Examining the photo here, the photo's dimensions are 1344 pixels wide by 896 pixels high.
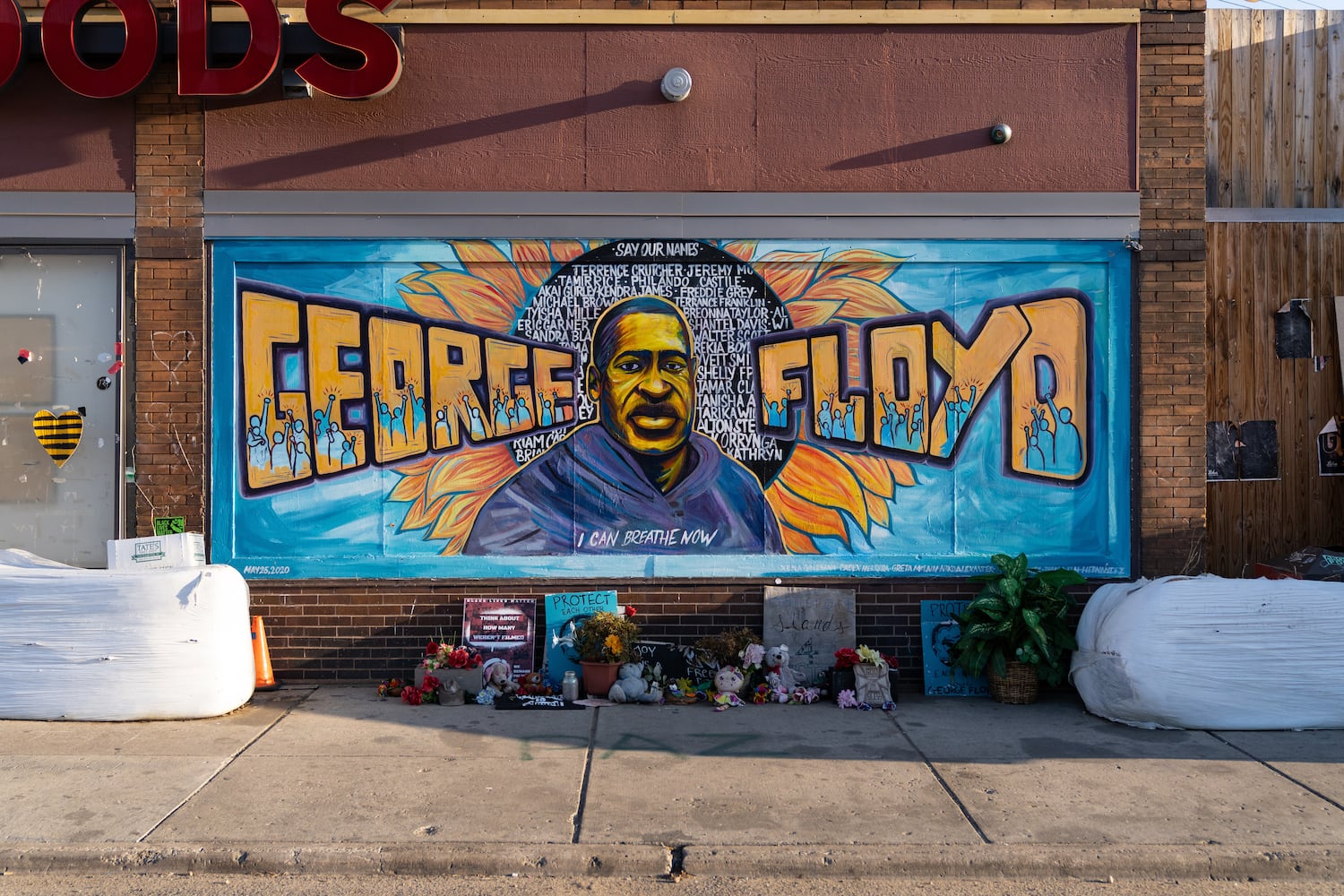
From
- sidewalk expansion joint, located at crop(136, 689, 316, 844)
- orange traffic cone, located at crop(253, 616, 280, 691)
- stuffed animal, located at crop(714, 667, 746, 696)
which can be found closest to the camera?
sidewalk expansion joint, located at crop(136, 689, 316, 844)

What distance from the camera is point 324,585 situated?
26.1 ft

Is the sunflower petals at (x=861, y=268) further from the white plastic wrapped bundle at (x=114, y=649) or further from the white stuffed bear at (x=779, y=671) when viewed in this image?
the white plastic wrapped bundle at (x=114, y=649)

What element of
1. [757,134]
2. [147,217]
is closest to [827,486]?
[757,134]

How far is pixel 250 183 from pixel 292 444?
2.02 m

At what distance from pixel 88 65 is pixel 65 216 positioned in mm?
1134

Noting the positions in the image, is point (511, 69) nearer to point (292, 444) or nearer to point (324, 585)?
point (292, 444)

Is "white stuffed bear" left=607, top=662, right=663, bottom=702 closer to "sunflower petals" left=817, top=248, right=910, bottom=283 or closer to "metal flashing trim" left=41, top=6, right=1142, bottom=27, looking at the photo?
"sunflower petals" left=817, top=248, right=910, bottom=283

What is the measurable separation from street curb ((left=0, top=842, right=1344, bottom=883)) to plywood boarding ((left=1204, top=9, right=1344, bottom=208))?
576cm

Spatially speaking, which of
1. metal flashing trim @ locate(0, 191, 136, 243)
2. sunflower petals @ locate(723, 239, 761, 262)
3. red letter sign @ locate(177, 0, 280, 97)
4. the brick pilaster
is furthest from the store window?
sunflower petals @ locate(723, 239, 761, 262)

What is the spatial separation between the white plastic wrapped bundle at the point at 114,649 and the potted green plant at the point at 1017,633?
17.1 feet

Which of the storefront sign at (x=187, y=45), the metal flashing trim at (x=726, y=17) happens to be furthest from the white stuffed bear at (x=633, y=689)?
the metal flashing trim at (x=726, y=17)

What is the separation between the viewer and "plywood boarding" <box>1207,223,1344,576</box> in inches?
334

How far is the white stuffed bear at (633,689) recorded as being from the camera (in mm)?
7418

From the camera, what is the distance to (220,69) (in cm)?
766
